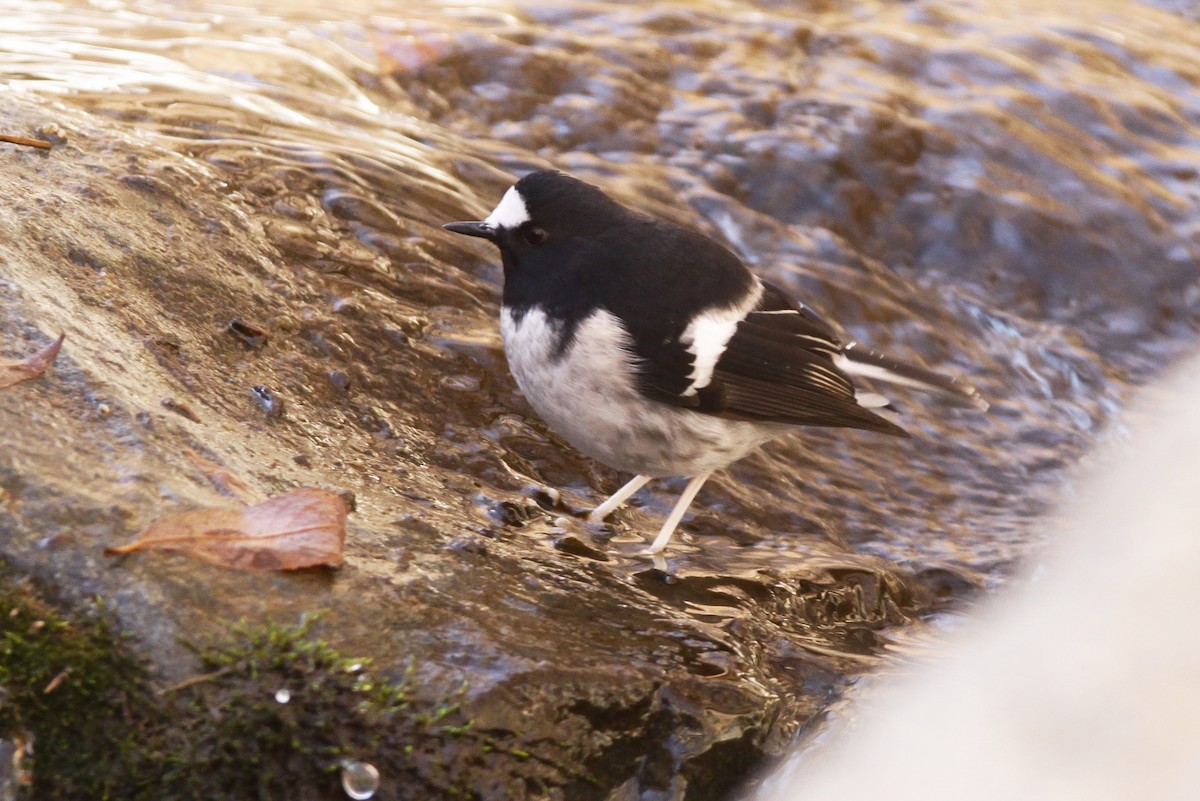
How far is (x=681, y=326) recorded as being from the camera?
4207 millimetres

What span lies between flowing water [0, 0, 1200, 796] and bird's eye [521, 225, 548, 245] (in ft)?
2.24

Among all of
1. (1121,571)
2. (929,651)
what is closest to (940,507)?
(929,651)

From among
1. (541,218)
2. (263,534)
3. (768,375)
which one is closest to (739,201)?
(768,375)

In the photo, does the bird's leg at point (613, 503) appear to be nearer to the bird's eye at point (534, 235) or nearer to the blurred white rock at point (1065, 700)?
the bird's eye at point (534, 235)

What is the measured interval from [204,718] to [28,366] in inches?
40.0

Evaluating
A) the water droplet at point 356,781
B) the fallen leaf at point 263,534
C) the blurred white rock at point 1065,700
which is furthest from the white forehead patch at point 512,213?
the water droplet at point 356,781

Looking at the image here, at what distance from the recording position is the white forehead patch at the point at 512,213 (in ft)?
13.9

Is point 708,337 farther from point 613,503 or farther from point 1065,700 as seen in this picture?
point 1065,700

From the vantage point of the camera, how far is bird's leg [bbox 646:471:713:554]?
13.5ft

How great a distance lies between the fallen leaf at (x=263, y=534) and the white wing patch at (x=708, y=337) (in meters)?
1.50

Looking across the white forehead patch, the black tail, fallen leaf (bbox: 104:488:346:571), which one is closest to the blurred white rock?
the black tail

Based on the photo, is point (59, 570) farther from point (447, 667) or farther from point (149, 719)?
point (447, 667)

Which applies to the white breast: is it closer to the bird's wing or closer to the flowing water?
the bird's wing

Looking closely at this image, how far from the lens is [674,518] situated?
428 cm
